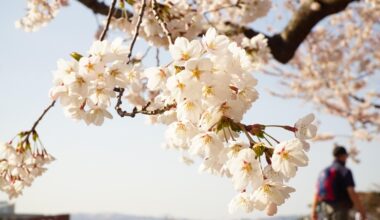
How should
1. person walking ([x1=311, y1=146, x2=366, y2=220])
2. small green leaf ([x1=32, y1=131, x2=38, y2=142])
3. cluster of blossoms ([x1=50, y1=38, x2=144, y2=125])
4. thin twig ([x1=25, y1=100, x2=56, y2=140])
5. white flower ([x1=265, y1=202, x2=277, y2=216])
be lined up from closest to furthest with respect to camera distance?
white flower ([x1=265, y1=202, x2=277, y2=216]), cluster of blossoms ([x1=50, y1=38, x2=144, y2=125]), thin twig ([x1=25, y1=100, x2=56, y2=140]), small green leaf ([x1=32, y1=131, x2=38, y2=142]), person walking ([x1=311, y1=146, x2=366, y2=220])

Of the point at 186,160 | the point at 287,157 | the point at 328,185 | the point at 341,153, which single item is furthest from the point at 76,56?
the point at 341,153

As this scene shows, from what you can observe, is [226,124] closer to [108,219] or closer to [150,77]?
[150,77]

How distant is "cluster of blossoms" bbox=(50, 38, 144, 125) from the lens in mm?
1330

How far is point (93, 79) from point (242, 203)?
0.66 metres

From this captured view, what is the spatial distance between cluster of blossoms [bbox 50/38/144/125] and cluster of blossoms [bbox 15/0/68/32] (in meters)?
3.40

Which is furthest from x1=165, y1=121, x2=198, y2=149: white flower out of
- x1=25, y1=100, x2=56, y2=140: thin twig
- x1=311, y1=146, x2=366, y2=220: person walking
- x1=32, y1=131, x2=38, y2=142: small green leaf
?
x1=311, y1=146, x2=366, y2=220: person walking

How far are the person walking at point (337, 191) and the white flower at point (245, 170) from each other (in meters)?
4.57

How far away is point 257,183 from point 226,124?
0.64 ft

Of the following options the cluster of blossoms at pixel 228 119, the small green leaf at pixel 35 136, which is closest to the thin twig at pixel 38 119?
the small green leaf at pixel 35 136

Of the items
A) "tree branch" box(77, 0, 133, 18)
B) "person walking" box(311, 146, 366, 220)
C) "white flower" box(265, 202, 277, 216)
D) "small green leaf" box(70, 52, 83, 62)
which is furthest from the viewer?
"person walking" box(311, 146, 366, 220)

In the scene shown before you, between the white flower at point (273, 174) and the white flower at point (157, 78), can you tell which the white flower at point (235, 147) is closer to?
the white flower at point (273, 174)

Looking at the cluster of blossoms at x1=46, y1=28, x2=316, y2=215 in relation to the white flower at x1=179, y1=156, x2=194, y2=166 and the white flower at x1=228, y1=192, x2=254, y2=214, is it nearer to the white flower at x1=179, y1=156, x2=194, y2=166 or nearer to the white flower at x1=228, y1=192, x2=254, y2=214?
the white flower at x1=228, y1=192, x2=254, y2=214

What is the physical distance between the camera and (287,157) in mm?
1096

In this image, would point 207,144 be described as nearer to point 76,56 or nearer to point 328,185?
point 76,56
